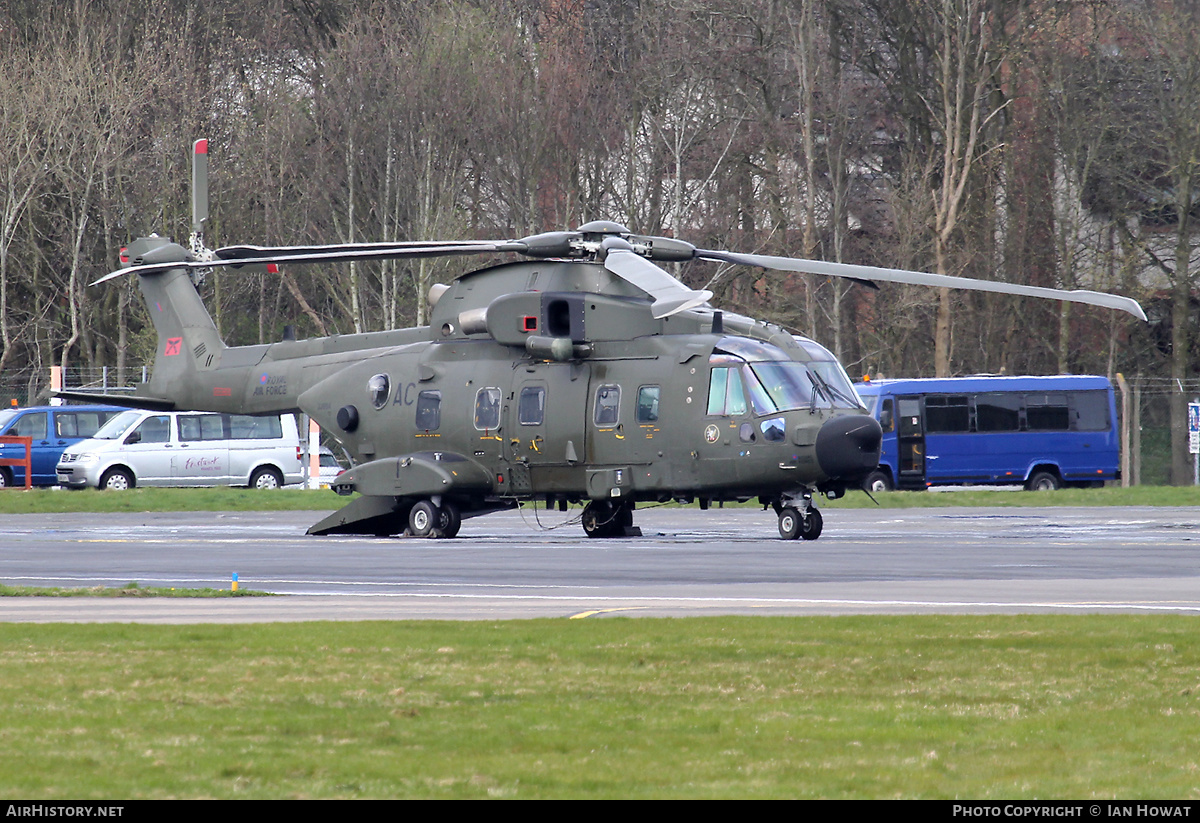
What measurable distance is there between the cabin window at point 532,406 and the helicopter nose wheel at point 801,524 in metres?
3.70

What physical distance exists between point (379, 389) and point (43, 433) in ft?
66.5

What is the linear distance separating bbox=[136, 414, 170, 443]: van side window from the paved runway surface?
36.4ft

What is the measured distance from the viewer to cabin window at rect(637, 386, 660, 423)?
71.7 feet

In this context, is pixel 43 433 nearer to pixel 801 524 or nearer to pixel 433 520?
pixel 433 520

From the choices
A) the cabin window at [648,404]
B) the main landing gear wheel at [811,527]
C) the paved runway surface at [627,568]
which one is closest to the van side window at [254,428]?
the paved runway surface at [627,568]

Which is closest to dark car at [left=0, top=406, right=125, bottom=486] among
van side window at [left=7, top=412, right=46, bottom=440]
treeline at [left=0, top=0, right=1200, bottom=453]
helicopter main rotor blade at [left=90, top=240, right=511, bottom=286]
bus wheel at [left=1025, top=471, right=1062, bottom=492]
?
van side window at [left=7, top=412, right=46, bottom=440]

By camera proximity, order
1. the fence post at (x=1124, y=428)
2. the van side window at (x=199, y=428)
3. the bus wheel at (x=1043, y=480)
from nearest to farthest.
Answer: the fence post at (x=1124, y=428) < the van side window at (x=199, y=428) < the bus wheel at (x=1043, y=480)

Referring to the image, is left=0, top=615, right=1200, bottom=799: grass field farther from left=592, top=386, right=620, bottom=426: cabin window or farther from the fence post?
the fence post

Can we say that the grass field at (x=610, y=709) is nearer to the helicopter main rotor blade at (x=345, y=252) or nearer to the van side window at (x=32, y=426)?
the helicopter main rotor blade at (x=345, y=252)

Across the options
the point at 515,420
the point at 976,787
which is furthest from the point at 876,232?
the point at 976,787

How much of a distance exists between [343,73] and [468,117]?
4406mm

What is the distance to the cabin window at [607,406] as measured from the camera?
870 inches

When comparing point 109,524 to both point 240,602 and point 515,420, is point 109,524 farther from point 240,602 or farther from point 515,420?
point 240,602

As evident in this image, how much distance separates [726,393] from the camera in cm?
2145
